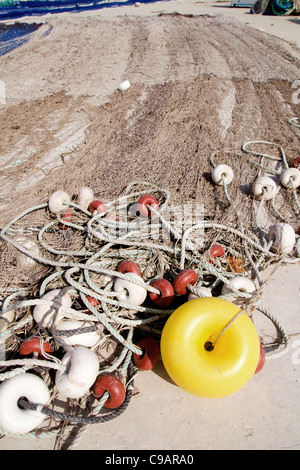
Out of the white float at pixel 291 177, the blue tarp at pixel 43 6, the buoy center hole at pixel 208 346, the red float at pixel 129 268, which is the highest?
the blue tarp at pixel 43 6

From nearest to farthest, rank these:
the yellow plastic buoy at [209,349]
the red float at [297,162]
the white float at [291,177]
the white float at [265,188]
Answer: the yellow plastic buoy at [209,349] → the white float at [265,188] → the white float at [291,177] → the red float at [297,162]

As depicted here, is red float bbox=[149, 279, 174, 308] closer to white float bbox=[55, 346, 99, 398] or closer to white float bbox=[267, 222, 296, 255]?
white float bbox=[55, 346, 99, 398]

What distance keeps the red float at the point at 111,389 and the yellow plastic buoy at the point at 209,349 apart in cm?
32

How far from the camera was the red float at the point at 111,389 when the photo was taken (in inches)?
71.7

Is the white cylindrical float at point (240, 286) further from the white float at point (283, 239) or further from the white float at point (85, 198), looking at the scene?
the white float at point (85, 198)

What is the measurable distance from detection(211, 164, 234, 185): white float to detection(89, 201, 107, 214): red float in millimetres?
1286

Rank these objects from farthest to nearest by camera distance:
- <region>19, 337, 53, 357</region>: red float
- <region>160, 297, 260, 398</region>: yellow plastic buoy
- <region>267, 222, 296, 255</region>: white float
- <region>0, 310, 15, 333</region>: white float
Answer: <region>267, 222, 296, 255</region>: white float
<region>0, 310, 15, 333</region>: white float
<region>19, 337, 53, 357</region>: red float
<region>160, 297, 260, 398</region>: yellow plastic buoy

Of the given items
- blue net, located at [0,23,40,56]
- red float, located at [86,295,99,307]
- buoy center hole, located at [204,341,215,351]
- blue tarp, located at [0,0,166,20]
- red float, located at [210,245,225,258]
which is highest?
blue tarp, located at [0,0,166,20]

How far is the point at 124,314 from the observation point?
7.30 ft

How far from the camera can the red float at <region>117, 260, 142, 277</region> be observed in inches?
90.1

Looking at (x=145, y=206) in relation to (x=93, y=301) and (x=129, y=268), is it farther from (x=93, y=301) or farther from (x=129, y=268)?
(x=93, y=301)

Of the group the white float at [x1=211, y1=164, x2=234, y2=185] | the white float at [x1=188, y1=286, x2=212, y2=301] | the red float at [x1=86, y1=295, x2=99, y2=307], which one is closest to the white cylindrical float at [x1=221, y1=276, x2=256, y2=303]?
the white float at [x1=188, y1=286, x2=212, y2=301]

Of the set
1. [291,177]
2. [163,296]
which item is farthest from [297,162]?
[163,296]

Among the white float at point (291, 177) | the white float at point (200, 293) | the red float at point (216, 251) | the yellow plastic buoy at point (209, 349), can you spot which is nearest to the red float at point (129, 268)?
the white float at point (200, 293)
